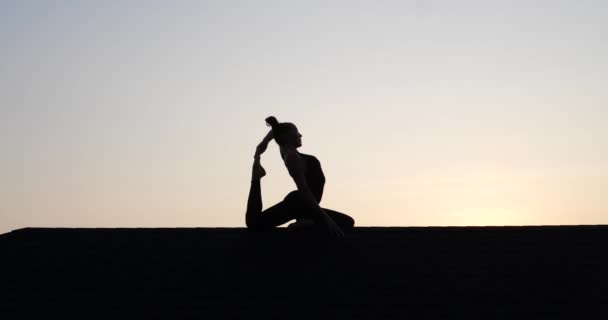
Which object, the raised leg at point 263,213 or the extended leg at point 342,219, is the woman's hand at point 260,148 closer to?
the raised leg at point 263,213

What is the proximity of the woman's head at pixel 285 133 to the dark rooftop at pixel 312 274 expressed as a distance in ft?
4.37

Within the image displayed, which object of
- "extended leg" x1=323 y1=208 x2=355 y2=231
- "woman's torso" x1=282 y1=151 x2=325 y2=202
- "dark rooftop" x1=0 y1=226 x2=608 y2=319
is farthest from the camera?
"extended leg" x1=323 y1=208 x2=355 y2=231

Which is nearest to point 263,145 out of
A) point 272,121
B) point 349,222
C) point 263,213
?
point 272,121

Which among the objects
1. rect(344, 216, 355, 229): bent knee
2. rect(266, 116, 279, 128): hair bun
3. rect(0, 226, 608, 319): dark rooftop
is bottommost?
rect(0, 226, 608, 319): dark rooftop

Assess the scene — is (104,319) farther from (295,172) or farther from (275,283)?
(295,172)

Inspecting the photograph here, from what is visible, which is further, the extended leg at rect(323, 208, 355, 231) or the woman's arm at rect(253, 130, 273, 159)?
the extended leg at rect(323, 208, 355, 231)

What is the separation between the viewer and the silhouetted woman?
1164 cm

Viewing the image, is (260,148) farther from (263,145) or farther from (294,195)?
(294,195)

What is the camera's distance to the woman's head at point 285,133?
1174cm

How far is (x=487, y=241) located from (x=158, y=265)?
4334mm

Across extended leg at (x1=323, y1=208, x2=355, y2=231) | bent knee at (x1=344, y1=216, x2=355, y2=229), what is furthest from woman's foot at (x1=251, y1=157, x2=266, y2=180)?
bent knee at (x1=344, y1=216, x2=355, y2=229)

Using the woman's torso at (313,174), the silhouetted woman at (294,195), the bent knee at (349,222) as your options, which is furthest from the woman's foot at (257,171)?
the bent knee at (349,222)

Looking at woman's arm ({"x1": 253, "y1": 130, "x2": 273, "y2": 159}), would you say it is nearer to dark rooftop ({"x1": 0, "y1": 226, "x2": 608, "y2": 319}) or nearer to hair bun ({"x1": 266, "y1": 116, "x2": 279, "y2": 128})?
hair bun ({"x1": 266, "y1": 116, "x2": 279, "y2": 128})

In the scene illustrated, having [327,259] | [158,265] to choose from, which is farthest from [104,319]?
[327,259]
